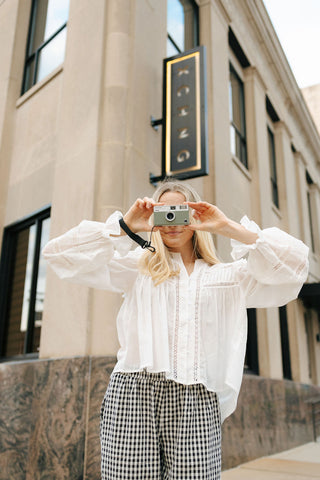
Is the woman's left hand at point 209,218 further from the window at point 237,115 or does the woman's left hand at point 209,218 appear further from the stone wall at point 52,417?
the window at point 237,115

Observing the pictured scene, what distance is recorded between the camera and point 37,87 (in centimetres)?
664

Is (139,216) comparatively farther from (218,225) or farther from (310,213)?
(310,213)

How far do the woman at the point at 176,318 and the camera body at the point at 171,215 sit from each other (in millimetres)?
92

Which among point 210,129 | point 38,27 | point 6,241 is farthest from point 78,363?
point 38,27

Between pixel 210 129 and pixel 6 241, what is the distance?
146 inches

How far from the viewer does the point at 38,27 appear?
7.70 meters

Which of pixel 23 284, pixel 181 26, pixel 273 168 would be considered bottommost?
pixel 23 284

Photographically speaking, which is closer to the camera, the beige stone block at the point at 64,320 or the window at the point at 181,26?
the beige stone block at the point at 64,320

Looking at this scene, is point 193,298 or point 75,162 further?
point 75,162

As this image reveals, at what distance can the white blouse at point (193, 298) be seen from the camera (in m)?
1.80

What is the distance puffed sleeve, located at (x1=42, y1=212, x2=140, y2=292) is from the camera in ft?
6.55

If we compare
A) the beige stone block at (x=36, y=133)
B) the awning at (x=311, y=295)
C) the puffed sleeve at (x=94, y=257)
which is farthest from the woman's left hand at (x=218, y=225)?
the awning at (x=311, y=295)

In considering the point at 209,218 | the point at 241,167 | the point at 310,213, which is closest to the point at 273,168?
the point at 241,167

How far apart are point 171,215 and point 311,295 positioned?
10234 mm
